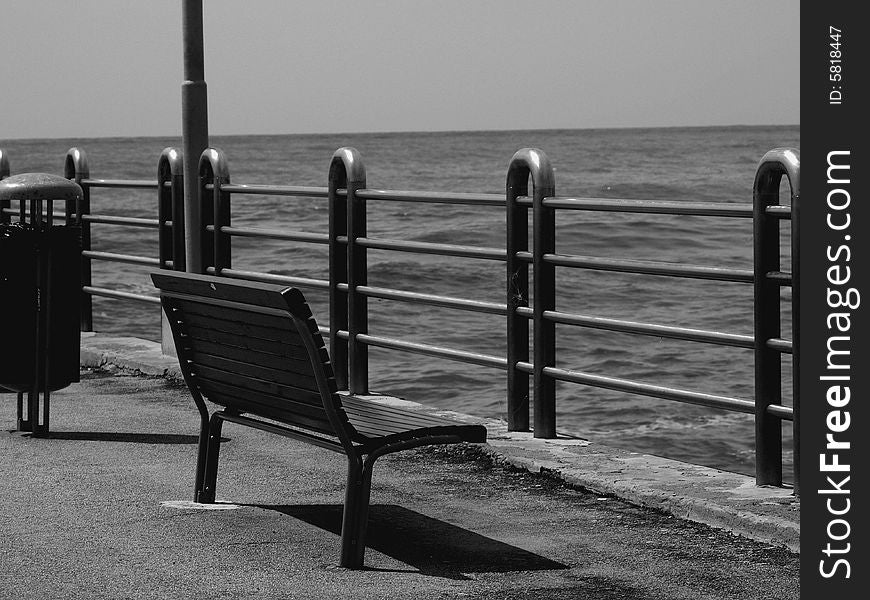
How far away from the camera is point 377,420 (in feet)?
15.9

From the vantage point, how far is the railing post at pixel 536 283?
20.8ft

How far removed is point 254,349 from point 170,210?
501 cm

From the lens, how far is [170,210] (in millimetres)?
9695

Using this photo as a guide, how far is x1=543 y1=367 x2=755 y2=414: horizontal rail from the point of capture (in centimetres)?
555

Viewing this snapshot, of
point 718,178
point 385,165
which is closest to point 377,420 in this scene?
point 718,178

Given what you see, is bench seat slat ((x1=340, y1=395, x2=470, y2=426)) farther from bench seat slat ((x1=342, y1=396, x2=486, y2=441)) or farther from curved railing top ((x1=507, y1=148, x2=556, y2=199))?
curved railing top ((x1=507, y1=148, x2=556, y2=199))

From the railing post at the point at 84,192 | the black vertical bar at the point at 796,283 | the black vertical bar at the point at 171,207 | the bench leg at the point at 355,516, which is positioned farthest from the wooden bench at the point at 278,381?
the railing post at the point at 84,192

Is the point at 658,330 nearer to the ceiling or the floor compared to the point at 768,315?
nearer to the floor

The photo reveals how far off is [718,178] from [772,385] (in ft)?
187

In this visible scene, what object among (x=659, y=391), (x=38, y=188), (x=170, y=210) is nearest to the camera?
(x=659, y=391)

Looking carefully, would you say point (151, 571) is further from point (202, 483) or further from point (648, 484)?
point (648, 484)

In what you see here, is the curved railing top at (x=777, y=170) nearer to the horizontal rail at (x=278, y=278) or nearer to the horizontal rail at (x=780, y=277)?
the horizontal rail at (x=780, y=277)

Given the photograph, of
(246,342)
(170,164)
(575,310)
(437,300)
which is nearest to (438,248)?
(437,300)

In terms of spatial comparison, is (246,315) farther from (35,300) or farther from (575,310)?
(575,310)
